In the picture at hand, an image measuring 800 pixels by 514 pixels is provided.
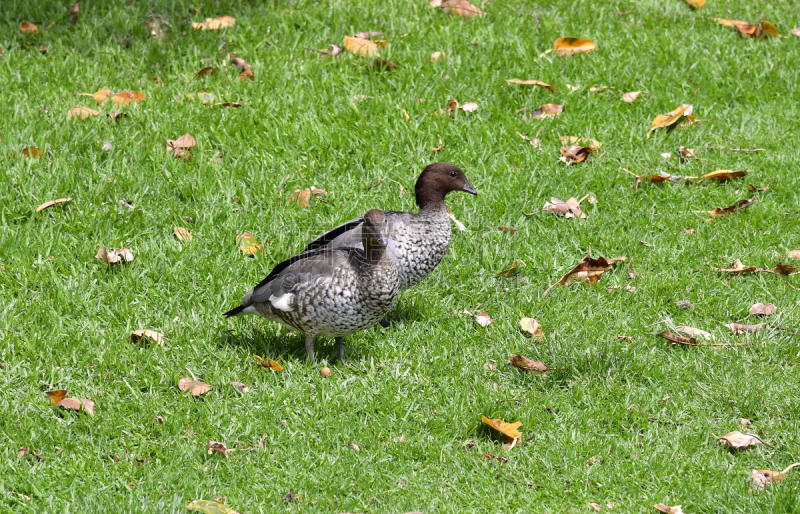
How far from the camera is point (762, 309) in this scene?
5.09 m

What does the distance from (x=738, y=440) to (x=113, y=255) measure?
3756 mm

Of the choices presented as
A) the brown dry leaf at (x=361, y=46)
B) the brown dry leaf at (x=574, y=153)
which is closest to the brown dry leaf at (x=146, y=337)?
the brown dry leaf at (x=574, y=153)

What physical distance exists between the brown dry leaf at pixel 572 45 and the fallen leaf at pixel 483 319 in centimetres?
349

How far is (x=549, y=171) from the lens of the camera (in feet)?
21.3

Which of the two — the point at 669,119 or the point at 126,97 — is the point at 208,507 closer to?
the point at 126,97

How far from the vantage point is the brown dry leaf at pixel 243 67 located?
7.34 meters

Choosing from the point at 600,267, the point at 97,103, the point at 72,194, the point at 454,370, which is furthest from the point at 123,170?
the point at 600,267

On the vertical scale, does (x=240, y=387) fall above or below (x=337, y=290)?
below

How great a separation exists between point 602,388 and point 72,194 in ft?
12.4

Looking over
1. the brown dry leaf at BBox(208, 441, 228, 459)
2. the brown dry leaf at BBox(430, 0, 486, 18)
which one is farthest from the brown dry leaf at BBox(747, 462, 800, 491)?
the brown dry leaf at BBox(430, 0, 486, 18)

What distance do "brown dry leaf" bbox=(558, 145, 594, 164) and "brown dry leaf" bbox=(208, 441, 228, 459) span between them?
3.72m

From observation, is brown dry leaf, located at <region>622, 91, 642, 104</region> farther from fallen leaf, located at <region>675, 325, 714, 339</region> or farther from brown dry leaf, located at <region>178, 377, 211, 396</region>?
brown dry leaf, located at <region>178, 377, 211, 396</region>

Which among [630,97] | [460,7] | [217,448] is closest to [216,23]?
[460,7]

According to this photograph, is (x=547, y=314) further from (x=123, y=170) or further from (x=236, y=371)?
(x=123, y=170)
